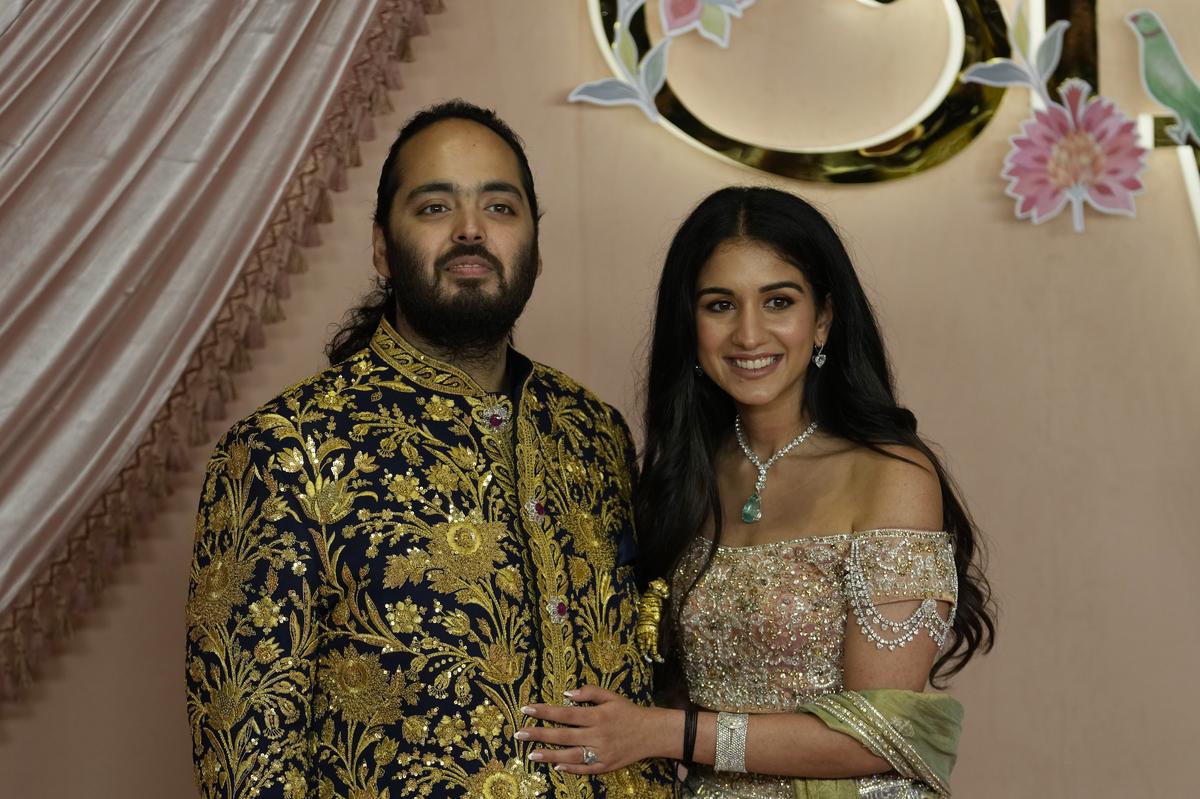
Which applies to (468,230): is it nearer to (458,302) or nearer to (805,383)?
(458,302)

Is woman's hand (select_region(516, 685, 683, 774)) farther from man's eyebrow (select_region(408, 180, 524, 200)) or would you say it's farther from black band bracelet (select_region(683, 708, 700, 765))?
man's eyebrow (select_region(408, 180, 524, 200))

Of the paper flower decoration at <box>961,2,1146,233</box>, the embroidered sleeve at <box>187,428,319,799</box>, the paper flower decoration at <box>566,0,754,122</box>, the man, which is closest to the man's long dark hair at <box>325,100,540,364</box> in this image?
the man

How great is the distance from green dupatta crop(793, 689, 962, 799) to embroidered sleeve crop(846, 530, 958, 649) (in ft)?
0.25

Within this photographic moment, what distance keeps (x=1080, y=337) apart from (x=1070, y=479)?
28cm

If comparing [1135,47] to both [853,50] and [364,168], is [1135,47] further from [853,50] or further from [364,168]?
[364,168]

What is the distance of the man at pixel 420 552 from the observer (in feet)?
5.48

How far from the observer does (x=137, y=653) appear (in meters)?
2.61

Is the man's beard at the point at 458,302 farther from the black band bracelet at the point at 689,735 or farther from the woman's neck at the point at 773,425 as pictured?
the black band bracelet at the point at 689,735

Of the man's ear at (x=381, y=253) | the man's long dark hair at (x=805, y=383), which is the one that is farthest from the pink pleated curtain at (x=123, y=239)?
the man's long dark hair at (x=805, y=383)

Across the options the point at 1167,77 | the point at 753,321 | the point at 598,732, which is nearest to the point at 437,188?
the point at 753,321

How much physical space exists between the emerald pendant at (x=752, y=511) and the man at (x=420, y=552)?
0.20 meters

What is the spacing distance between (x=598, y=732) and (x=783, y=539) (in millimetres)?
396

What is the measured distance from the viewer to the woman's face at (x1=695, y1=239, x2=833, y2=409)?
203cm

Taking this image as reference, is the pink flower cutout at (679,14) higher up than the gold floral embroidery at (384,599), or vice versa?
the pink flower cutout at (679,14)
